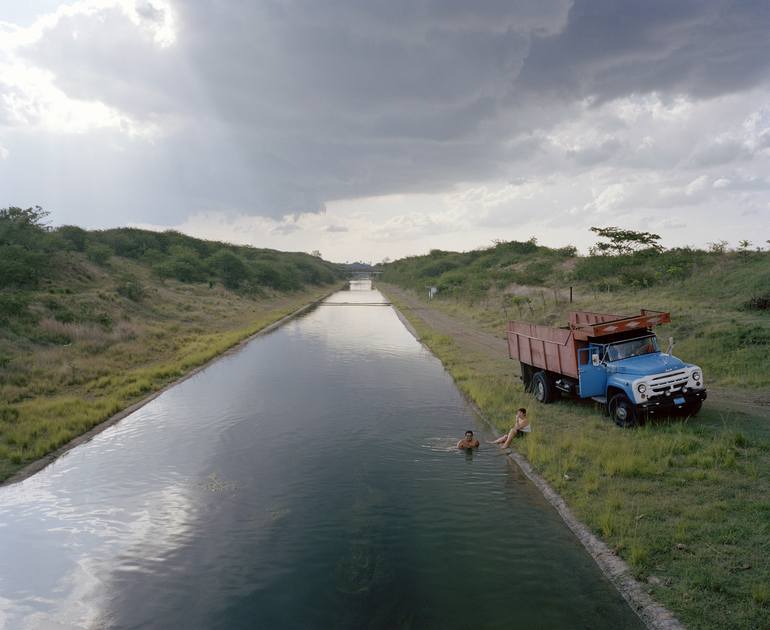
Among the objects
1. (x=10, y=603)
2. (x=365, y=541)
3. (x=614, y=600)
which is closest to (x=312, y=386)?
(x=365, y=541)

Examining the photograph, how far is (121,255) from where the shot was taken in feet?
271

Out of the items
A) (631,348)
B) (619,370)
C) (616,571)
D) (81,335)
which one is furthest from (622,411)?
(81,335)

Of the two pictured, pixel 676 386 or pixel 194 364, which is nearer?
pixel 676 386

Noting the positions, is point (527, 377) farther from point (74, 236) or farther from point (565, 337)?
point (74, 236)

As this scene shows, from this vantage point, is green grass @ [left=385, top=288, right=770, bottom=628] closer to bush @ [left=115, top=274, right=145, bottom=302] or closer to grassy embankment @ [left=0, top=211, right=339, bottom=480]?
grassy embankment @ [left=0, top=211, right=339, bottom=480]

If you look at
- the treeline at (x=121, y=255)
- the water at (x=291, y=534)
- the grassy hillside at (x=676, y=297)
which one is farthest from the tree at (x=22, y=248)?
the grassy hillside at (x=676, y=297)

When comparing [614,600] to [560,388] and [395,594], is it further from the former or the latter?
[560,388]

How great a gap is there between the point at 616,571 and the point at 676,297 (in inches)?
1133

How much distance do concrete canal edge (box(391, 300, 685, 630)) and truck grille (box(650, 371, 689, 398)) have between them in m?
3.83

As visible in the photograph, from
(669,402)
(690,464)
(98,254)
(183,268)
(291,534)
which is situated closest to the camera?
(291,534)

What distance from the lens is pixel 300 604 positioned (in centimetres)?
751

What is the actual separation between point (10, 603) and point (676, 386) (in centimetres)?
1395

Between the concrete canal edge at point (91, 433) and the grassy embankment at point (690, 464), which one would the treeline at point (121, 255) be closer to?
the concrete canal edge at point (91, 433)

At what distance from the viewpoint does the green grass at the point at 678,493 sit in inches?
273
